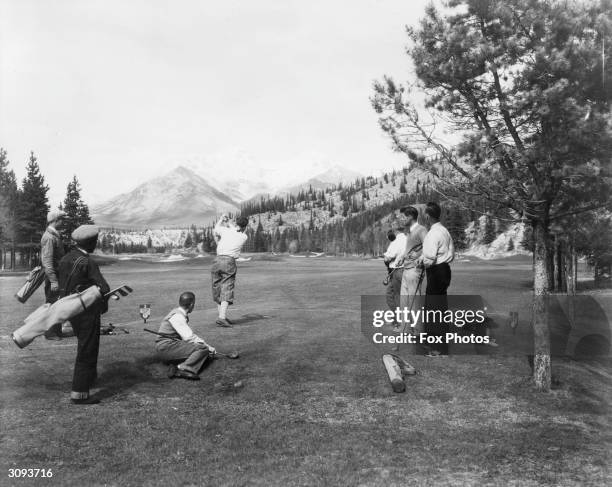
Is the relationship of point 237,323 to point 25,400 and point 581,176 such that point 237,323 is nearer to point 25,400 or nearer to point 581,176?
point 25,400

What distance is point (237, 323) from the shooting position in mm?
14320

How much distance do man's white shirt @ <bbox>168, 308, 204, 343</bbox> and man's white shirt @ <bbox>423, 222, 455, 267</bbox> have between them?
5.12 m

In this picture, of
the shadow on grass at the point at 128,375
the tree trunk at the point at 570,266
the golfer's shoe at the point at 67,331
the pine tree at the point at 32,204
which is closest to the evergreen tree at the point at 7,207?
the pine tree at the point at 32,204

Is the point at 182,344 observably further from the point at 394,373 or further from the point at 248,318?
the point at 248,318

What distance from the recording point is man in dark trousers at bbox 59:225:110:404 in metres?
7.32

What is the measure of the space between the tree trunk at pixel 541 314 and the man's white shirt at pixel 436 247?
1720mm

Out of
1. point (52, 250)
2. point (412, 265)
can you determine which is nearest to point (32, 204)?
point (52, 250)

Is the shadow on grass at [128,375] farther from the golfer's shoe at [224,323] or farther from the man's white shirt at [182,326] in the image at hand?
the golfer's shoe at [224,323]

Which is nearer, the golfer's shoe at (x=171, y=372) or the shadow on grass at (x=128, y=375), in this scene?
the shadow on grass at (x=128, y=375)

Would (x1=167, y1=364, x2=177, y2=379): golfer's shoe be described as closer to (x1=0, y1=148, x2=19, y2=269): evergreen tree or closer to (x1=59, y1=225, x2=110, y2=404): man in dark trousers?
(x1=59, y1=225, x2=110, y2=404): man in dark trousers

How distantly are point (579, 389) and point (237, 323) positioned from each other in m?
8.97

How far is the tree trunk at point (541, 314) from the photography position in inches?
362

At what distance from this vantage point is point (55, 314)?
7.12 m

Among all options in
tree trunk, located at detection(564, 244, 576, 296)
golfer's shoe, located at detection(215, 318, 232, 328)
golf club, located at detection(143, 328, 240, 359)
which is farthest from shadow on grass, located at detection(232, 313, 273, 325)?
tree trunk, located at detection(564, 244, 576, 296)
